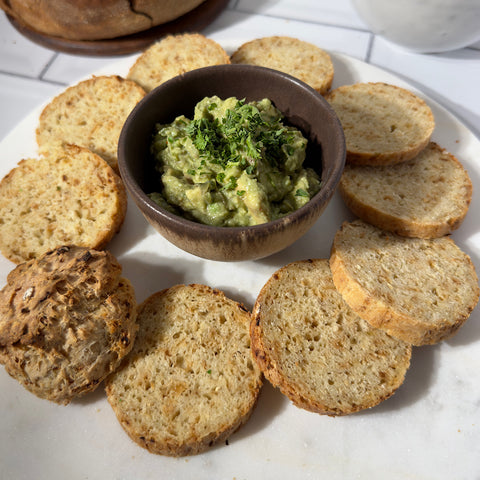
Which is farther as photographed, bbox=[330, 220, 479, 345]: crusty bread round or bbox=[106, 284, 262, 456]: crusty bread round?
bbox=[330, 220, 479, 345]: crusty bread round

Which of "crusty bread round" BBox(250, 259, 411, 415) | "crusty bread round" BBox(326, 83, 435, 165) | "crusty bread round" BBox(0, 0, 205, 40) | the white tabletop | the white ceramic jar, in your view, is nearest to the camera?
the white tabletop

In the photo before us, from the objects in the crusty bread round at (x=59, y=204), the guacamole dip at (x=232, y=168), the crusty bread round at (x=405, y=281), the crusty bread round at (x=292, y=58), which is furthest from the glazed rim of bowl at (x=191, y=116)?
the crusty bread round at (x=292, y=58)

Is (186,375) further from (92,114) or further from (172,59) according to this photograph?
(172,59)

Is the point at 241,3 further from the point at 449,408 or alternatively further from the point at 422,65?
the point at 449,408

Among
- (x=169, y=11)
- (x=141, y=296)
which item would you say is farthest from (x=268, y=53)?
(x=141, y=296)

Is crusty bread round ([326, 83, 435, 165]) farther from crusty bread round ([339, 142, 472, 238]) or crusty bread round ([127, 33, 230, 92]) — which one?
crusty bread round ([127, 33, 230, 92])

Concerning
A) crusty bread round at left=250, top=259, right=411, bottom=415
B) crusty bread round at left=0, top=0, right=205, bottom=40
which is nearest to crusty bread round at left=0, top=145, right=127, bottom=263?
crusty bread round at left=250, top=259, right=411, bottom=415

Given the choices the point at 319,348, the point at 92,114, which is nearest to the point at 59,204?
the point at 92,114
